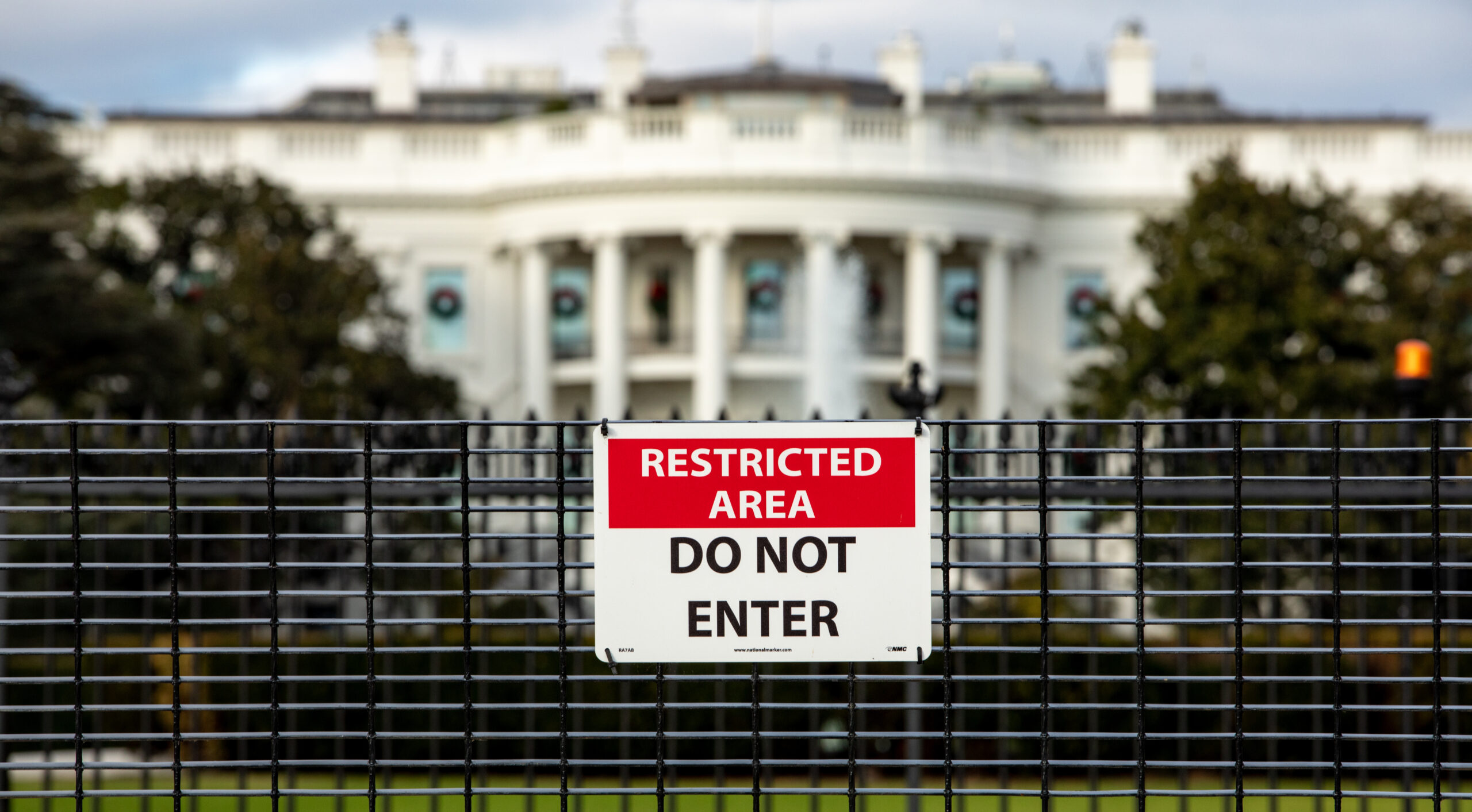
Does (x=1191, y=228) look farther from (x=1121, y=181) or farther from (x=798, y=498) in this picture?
(x=798, y=498)

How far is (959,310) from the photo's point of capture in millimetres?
48188

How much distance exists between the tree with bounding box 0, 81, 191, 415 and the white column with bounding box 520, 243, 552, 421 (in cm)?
1712

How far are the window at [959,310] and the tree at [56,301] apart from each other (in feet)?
75.7

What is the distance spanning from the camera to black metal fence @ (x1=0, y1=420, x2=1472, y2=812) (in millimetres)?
5914

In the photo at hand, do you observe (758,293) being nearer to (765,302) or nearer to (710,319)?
(765,302)

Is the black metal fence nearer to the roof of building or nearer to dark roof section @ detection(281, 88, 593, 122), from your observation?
the roof of building

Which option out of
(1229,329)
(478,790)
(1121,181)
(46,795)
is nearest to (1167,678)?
(478,790)

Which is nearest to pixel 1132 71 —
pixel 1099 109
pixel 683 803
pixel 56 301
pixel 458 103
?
pixel 1099 109

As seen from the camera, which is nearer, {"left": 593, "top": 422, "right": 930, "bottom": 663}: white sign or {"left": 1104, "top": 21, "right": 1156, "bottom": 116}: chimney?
{"left": 593, "top": 422, "right": 930, "bottom": 663}: white sign

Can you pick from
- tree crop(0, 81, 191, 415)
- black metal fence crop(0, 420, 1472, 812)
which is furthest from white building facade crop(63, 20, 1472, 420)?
black metal fence crop(0, 420, 1472, 812)

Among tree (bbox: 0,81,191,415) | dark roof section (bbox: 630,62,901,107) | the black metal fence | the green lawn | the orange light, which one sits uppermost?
dark roof section (bbox: 630,62,901,107)

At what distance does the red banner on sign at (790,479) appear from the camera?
5.81 m

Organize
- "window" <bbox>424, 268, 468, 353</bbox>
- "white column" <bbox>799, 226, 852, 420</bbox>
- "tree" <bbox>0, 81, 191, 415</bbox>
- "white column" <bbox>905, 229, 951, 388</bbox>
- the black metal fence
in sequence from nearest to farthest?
the black metal fence, "tree" <bbox>0, 81, 191, 415</bbox>, "white column" <bbox>799, 226, 852, 420</bbox>, "white column" <bbox>905, 229, 951, 388</bbox>, "window" <bbox>424, 268, 468, 353</bbox>

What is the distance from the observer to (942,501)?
605cm
